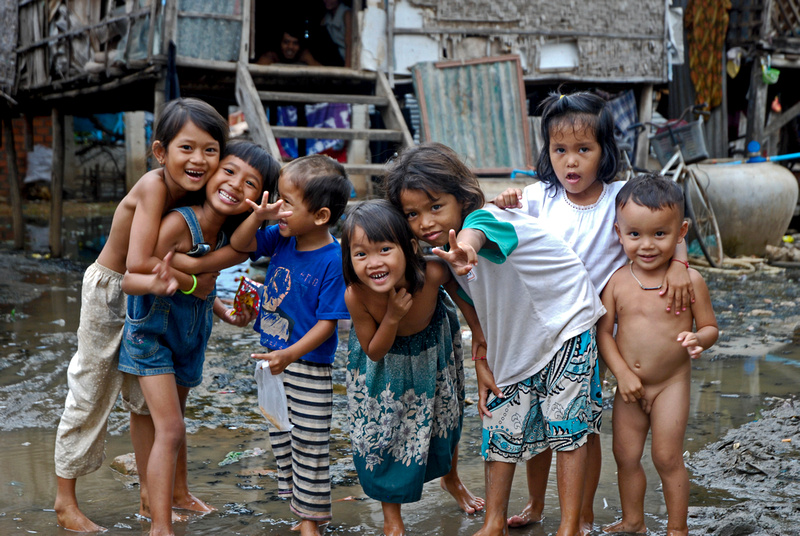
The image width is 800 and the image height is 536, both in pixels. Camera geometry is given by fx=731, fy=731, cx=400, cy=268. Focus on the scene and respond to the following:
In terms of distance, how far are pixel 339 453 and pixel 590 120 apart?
184 cm

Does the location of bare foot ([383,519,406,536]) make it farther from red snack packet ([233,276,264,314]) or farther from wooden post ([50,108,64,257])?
wooden post ([50,108,64,257])

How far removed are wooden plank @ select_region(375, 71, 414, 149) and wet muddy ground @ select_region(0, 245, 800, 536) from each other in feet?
8.75

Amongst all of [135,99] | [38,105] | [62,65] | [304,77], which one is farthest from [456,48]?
[38,105]

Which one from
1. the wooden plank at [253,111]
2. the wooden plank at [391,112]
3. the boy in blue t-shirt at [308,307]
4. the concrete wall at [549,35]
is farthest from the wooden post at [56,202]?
the boy in blue t-shirt at [308,307]

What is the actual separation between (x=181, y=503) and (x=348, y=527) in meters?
0.65

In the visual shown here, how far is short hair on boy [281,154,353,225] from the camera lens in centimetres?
245

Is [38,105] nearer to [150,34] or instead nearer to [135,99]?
[135,99]

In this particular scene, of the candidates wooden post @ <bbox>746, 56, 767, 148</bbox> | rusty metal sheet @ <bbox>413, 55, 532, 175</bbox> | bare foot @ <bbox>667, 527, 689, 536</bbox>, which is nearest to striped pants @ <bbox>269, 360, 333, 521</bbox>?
bare foot @ <bbox>667, 527, 689, 536</bbox>

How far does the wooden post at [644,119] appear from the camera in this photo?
31.0ft

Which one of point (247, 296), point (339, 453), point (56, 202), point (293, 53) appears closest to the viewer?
point (247, 296)

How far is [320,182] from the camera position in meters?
2.45

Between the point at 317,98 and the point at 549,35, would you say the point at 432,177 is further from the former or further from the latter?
the point at 549,35

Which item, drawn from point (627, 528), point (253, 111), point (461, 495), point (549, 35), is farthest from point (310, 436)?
point (549, 35)

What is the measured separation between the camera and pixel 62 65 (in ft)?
28.2
